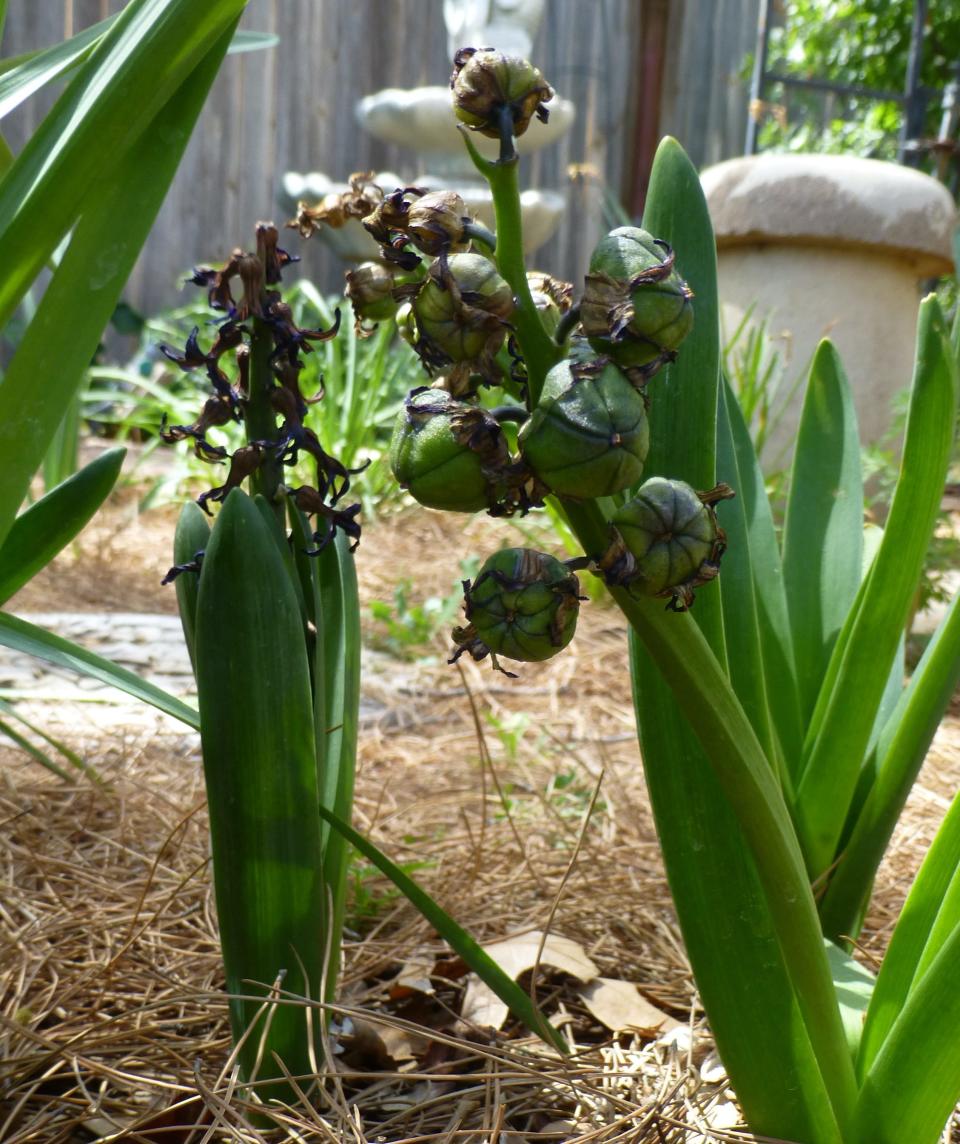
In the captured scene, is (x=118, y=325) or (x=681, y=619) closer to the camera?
(x=681, y=619)

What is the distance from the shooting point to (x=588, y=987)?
96cm

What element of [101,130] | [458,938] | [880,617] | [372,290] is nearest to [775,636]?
[880,617]

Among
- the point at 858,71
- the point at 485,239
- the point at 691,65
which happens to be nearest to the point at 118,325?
the point at 691,65

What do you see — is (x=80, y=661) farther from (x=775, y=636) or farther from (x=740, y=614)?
(x=775, y=636)

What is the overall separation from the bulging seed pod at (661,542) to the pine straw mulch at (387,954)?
1.28 feet

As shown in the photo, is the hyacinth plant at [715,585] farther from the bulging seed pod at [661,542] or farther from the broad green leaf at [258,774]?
the broad green leaf at [258,774]

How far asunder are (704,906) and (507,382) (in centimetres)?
32

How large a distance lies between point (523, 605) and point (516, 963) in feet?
2.02

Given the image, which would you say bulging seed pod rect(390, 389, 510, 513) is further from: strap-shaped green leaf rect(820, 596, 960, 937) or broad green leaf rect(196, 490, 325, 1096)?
strap-shaped green leaf rect(820, 596, 960, 937)

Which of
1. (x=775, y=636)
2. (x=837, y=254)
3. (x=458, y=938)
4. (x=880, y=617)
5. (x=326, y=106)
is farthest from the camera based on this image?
(x=326, y=106)

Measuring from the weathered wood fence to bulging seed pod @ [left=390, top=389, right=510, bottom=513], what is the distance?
5.17 m

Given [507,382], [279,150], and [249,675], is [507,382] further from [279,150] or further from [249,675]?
[279,150]

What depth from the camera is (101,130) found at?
1.85ft

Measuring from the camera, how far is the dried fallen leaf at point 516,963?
90cm
